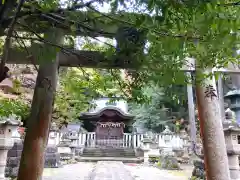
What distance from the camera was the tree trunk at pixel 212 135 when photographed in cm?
227

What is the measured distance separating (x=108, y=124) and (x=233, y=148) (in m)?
11.4

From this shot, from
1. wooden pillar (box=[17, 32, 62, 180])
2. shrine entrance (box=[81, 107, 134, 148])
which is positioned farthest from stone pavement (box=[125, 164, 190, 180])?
shrine entrance (box=[81, 107, 134, 148])

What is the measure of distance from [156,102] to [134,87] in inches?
564

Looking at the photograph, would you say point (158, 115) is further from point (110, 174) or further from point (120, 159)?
point (110, 174)

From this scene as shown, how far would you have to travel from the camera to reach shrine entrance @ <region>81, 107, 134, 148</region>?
1422cm

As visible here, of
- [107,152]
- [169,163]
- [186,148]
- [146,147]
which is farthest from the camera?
[107,152]

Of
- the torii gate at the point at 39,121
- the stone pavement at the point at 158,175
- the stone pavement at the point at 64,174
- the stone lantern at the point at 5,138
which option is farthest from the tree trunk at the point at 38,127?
the stone pavement at the point at 158,175

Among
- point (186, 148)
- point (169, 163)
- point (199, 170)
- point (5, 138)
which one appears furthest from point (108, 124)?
point (5, 138)

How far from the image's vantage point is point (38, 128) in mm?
1935

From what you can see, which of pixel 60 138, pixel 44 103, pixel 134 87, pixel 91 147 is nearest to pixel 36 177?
pixel 44 103

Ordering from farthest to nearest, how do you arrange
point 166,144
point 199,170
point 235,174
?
1. point 166,144
2. point 199,170
3. point 235,174

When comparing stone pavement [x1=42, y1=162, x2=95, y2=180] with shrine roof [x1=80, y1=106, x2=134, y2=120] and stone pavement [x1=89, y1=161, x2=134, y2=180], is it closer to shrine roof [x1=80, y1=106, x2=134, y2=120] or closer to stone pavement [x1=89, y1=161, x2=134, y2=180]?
stone pavement [x1=89, y1=161, x2=134, y2=180]

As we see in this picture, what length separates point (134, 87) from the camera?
169 cm

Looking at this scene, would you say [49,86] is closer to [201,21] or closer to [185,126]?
[201,21]
